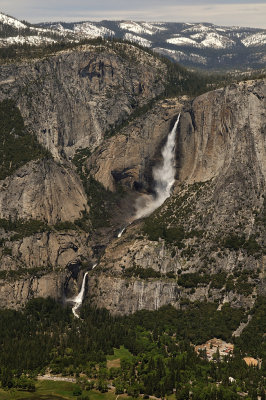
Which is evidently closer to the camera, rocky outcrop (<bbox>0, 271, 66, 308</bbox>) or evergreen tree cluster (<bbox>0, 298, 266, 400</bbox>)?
evergreen tree cluster (<bbox>0, 298, 266, 400</bbox>)

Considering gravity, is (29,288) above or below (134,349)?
above

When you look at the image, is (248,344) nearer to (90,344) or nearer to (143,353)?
(143,353)

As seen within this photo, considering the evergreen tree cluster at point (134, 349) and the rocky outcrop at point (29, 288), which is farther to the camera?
the rocky outcrop at point (29, 288)

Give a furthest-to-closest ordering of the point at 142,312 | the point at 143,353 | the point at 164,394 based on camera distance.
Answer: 1. the point at 142,312
2. the point at 143,353
3. the point at 164,394

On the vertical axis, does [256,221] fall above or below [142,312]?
above

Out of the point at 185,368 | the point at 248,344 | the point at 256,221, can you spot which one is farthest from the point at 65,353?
the point at 256,221

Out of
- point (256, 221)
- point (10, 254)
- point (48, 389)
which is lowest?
point (48, 389)

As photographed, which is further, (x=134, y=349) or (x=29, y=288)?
(x=29, y=288)

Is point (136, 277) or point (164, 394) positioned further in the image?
point (136, 277)

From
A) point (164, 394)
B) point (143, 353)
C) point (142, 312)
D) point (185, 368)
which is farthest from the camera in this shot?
point (142, 312)
